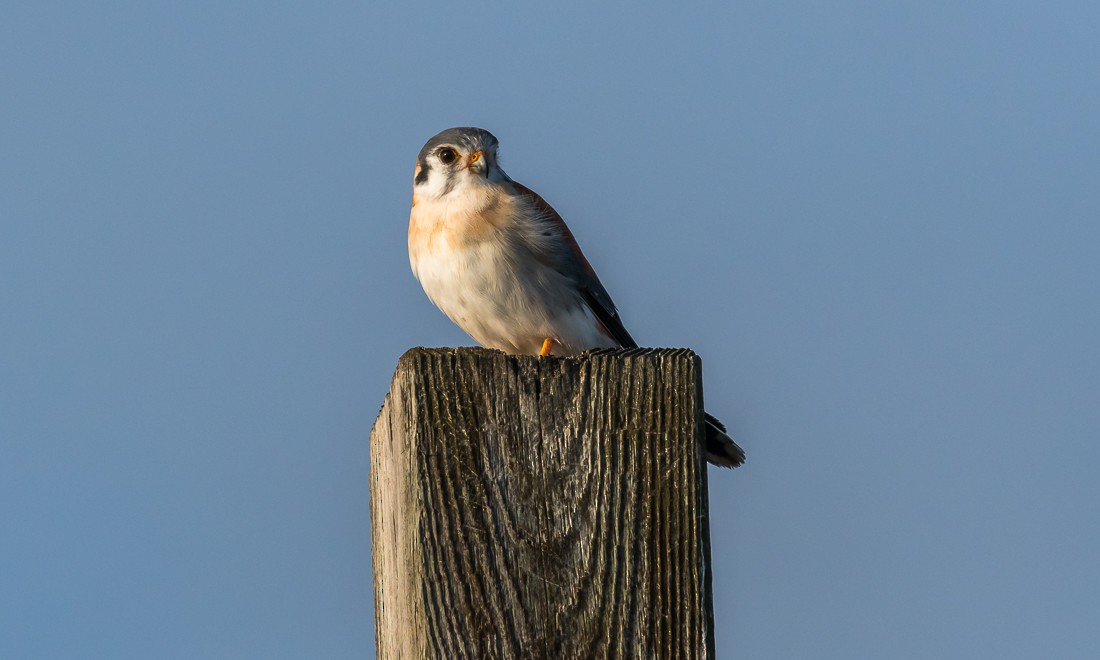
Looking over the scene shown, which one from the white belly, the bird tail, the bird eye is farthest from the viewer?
the bird eye

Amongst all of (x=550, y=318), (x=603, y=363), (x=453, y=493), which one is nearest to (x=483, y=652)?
(x=453, y=493)

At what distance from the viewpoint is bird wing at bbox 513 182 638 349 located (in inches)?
224

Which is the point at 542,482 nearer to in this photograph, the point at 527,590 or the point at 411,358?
the point at 527,590

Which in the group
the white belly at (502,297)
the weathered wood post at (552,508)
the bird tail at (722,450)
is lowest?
the weathered wood post at (552,508)

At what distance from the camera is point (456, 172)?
604 cm

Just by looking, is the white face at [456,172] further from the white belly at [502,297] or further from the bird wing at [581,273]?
the white belly at [502,297]

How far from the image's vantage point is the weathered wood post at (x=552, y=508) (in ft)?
7.67

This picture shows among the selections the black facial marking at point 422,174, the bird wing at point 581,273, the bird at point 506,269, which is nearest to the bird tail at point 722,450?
the bird at point 506,269

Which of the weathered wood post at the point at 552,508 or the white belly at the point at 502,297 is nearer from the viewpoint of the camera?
the weathered wood post at the point at 552,508

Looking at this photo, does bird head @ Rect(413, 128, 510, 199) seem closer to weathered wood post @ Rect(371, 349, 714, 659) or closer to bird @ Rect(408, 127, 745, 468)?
bird @ Rect(408, 127, 745, 468)

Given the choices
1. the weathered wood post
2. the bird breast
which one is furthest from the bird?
the weathered wood post

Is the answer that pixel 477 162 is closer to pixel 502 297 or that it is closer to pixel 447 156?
pixel 447 156

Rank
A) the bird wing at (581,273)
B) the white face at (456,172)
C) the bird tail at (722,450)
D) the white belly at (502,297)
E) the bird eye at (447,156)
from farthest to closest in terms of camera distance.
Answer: the bird eye at (447,156), the white face at (456,172), the bird wing at (581,273), the white belly at (502,297), the bird tail at (722,450)

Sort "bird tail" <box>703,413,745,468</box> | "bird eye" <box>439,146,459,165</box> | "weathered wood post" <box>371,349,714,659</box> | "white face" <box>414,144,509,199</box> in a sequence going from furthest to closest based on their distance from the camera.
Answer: "bird eye" <box>439,146,459,165</box>, "white face" <box>414,144,509,199</box>, "bird tail" <box>703,413,745,468</box>, "weathered wood post" <box>371,349,714,659</box>
